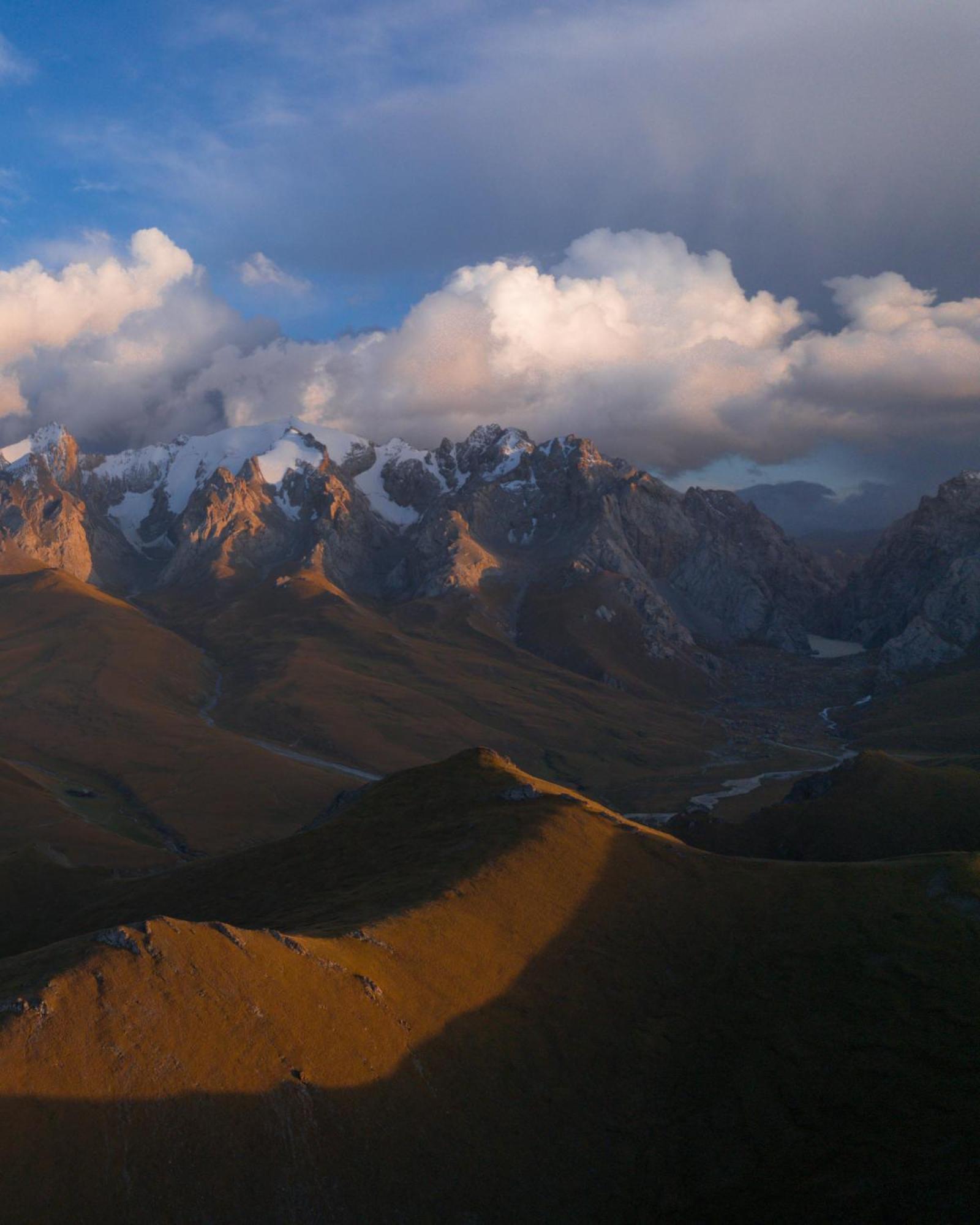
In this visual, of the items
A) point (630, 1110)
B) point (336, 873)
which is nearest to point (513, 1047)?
point (630, 1110)

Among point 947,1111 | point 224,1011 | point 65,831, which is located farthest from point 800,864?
point 65,831

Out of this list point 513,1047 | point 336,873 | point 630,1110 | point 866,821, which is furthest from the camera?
point 866,821

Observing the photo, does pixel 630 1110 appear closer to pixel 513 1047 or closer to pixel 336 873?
pixel 513 1047

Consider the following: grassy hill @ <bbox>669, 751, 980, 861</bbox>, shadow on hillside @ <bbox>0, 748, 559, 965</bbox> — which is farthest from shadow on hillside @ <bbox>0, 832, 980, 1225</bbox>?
grassy hill @ <bbox>669, 751, 980, 861</bbox>

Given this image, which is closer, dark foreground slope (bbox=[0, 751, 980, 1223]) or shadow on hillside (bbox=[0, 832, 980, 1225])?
shadow on hillside (bbox=[0, 832, 980, 1225])

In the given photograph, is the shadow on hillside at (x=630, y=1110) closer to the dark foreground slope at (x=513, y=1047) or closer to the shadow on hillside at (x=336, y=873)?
the dark foreground slope at (x=513, y=1047)

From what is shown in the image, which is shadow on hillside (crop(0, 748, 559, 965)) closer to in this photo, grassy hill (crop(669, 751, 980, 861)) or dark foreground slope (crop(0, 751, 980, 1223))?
dark foreground slope (crop(0, 751, 980, 1223))
